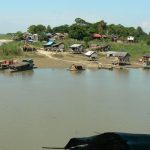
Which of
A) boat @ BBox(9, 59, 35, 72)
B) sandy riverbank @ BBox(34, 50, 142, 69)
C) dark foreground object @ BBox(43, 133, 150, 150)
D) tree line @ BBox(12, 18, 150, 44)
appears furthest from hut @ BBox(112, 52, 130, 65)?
dark foreground object @ BBox(43, 133, 150, 150)

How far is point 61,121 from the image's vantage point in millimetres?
15234

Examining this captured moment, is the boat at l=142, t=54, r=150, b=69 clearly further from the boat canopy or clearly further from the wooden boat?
the boat canopy

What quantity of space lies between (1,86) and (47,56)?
643 inches

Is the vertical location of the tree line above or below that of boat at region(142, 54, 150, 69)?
above

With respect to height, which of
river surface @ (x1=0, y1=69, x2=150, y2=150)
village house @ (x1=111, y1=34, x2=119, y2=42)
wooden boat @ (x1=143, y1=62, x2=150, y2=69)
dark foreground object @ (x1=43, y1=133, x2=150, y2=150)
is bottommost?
river surface @ (x1=0, y1=69, x2=150, y2=150)

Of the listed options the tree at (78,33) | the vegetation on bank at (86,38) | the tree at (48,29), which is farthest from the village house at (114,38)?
the tree at (48,29)

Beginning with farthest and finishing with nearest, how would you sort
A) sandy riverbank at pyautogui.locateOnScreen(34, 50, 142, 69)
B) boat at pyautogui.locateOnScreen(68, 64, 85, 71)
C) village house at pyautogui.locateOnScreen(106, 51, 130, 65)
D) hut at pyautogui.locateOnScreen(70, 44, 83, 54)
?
1. hut at pyautogui.locateOnScreen(70, 44, 83, 54)
2. village house at pyautogui.locateOnScreen(106, 51, 130, 65)
3. sandy riverbank at pyautogui.locateOnScreen(34, 50, 142, 69)
4. boat at pyautogui.locateOnScreen(68, 64, 85, 71)

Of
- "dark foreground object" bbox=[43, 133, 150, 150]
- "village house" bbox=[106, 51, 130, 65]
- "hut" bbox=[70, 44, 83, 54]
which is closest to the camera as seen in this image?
"dark foreground object" bbox=[43, 133, 150, 150]

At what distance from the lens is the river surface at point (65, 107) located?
13117mm

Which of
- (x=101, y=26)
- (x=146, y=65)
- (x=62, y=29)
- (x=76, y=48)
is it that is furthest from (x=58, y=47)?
(x=101, y=26)

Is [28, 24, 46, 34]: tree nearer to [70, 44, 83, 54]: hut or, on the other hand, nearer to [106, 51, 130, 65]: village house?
[70, 44, 83, 54]: hut

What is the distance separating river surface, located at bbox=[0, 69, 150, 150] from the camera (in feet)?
43.0

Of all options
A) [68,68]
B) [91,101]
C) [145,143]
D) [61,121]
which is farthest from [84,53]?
[145,143]

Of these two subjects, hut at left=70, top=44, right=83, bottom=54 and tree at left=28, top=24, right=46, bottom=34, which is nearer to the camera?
hut at left=70, top=44, right=83, bottom=54
